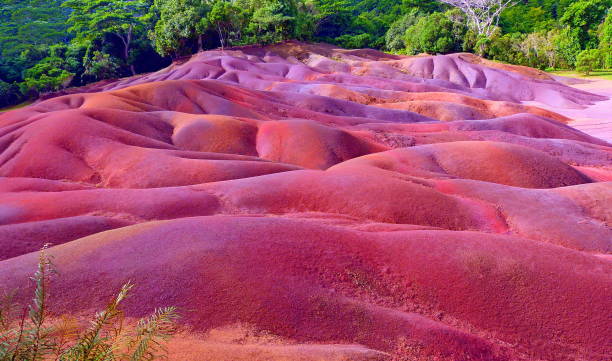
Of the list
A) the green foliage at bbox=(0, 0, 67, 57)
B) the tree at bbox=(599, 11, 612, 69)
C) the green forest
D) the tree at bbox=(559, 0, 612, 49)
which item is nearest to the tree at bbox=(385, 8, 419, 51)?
the green forest

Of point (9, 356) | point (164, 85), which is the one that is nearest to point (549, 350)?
point (9, 356)

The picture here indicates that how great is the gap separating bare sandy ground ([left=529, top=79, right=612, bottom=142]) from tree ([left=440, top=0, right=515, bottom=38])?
14.2 meters

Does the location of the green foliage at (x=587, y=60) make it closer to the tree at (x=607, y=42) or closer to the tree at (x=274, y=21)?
the tree at (x=607, y=42)

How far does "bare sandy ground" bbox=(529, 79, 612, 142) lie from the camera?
2661cm

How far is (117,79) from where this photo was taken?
1811 inches

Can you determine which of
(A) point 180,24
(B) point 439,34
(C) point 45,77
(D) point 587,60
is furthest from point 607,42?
(C) point 45,77

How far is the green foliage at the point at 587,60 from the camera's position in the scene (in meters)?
42.7

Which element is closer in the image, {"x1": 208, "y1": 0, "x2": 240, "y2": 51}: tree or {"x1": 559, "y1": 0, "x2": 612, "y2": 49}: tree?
{"x1": 559, "y1": 0, "x2": 612, "y2": 49}: tree

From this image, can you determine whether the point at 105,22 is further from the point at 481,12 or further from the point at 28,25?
the point at 481,12

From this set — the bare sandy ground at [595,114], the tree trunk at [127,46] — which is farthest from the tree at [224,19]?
the bare sandy ground at [595,114]

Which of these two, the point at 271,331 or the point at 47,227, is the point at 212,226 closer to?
the point at 271,331

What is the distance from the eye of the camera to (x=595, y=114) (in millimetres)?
30953

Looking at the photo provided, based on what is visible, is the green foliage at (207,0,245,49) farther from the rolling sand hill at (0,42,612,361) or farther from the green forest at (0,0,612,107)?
the rolling sand hill at (0,42,612,361)

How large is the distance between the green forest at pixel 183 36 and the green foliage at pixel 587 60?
0.09m
